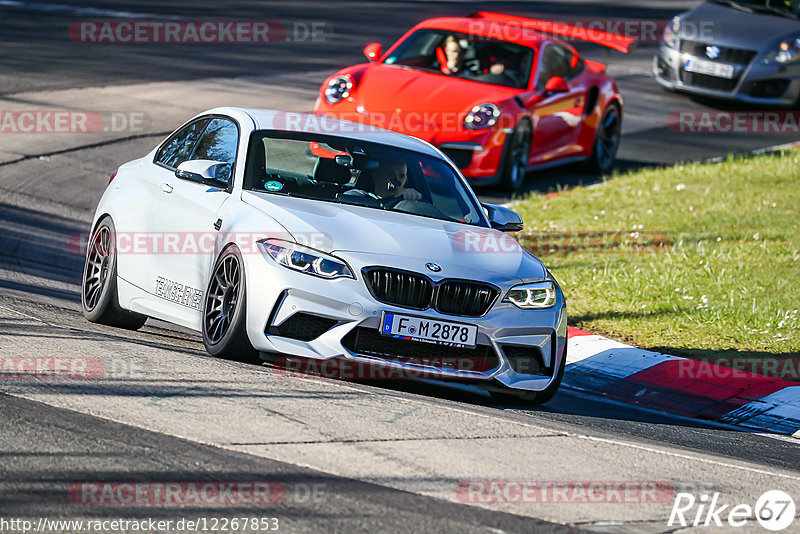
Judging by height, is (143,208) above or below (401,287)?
below

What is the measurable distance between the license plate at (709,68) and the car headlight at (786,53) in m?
0.57

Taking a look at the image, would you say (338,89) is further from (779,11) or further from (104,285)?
(779,11)

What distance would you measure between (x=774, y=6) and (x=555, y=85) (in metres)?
7.69

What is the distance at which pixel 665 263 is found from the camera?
37.9 feet

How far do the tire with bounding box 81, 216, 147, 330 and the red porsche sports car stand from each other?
5.31 metres

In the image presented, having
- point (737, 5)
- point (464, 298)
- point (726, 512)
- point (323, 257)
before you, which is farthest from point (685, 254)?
point (737, 5)

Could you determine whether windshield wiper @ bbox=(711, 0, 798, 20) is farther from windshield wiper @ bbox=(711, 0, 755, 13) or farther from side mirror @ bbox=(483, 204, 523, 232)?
side mirror @ bbox=(483, 204, 523, 232)

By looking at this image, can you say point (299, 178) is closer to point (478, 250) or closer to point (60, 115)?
point (478, 250)

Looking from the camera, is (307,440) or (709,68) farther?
(709,68)

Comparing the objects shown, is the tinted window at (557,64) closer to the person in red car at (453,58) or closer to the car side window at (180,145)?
the person in red car at (453,58)

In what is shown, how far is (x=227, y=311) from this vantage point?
7.15 meters

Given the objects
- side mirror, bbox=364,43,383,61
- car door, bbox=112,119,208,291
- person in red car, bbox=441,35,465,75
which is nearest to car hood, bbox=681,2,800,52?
person in red car, bbox=441,35,465,75

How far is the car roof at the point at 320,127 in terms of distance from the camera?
27.1 feet

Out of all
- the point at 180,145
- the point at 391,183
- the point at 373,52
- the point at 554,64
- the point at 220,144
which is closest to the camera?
the point at 391,183
